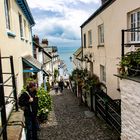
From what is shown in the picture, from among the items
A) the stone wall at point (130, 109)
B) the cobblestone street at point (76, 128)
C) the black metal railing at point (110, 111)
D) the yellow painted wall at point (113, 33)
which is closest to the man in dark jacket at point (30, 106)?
the cobblestone street at point (76, 128)

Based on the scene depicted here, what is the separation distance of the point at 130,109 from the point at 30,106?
2909mm

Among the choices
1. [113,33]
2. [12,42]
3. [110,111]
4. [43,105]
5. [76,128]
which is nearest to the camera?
[12,42]

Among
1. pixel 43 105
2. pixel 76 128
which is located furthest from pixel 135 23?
pixel 43 105

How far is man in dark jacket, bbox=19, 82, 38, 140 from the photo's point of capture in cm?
678

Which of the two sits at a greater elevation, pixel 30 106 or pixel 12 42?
pixel 12 42

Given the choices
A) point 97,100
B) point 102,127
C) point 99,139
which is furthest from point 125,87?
point 97,100

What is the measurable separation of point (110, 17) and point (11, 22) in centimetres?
512

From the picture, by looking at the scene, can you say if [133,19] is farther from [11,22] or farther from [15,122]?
[15,122]

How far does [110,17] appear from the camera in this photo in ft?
37.1

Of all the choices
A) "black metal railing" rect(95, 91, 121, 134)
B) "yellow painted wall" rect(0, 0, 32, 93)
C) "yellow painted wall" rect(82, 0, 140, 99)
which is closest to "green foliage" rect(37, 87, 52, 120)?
"yellow painted wall" rect(0, 0, 32, 93)

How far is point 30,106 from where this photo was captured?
6934 millimetres

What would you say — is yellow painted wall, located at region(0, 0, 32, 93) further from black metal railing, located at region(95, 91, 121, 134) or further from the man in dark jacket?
black metal railing, located at region(95, 91, 121, 134)

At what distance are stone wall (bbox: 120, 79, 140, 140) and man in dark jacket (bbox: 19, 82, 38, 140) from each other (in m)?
2.63

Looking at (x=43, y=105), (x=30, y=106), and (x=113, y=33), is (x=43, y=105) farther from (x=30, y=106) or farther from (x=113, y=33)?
(x=113, y=33)
